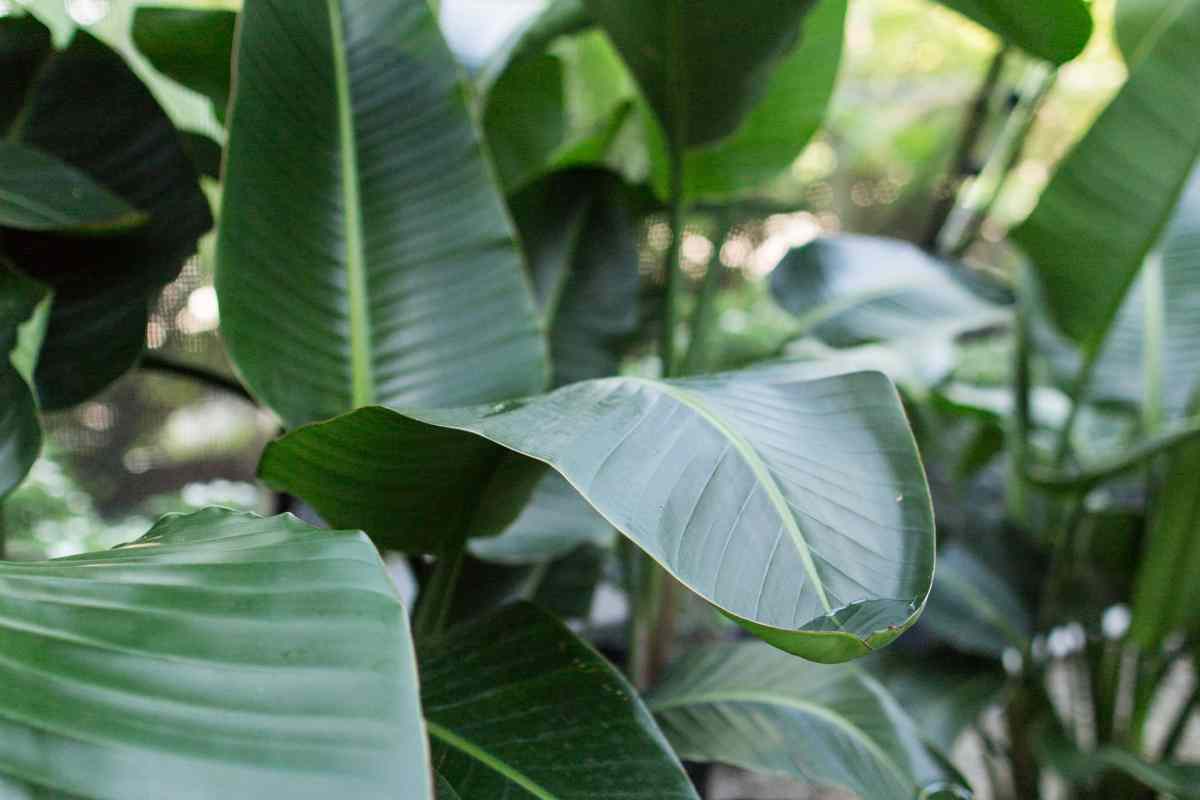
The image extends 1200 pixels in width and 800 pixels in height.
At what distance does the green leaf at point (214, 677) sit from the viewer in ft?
0.64

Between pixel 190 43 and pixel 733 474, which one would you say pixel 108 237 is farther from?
pixel 733 474

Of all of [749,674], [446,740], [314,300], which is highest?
[314,300]

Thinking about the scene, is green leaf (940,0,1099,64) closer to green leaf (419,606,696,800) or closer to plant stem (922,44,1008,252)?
green leaf (419,606,696,800)

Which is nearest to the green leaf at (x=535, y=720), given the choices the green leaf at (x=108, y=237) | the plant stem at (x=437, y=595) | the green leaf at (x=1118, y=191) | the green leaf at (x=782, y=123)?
the plant stem at (x=437, y=595)

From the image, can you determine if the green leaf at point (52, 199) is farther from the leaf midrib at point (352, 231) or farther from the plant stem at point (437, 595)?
the plant stem at point (437, 595)

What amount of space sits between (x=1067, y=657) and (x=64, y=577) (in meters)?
1.14

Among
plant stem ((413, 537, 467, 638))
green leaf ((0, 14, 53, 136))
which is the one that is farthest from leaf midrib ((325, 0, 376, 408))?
green leaf ((0, 14, 53, 136))

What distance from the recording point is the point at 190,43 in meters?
0.61

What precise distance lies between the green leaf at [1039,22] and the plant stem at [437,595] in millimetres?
479

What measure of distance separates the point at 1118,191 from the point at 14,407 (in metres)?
0.84

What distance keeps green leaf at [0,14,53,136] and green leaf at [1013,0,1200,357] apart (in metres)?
0.86

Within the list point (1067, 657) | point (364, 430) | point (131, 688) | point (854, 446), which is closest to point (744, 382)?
point (854, 446)

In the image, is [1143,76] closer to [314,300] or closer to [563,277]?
[563,277]

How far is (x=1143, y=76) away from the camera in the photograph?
683mm
